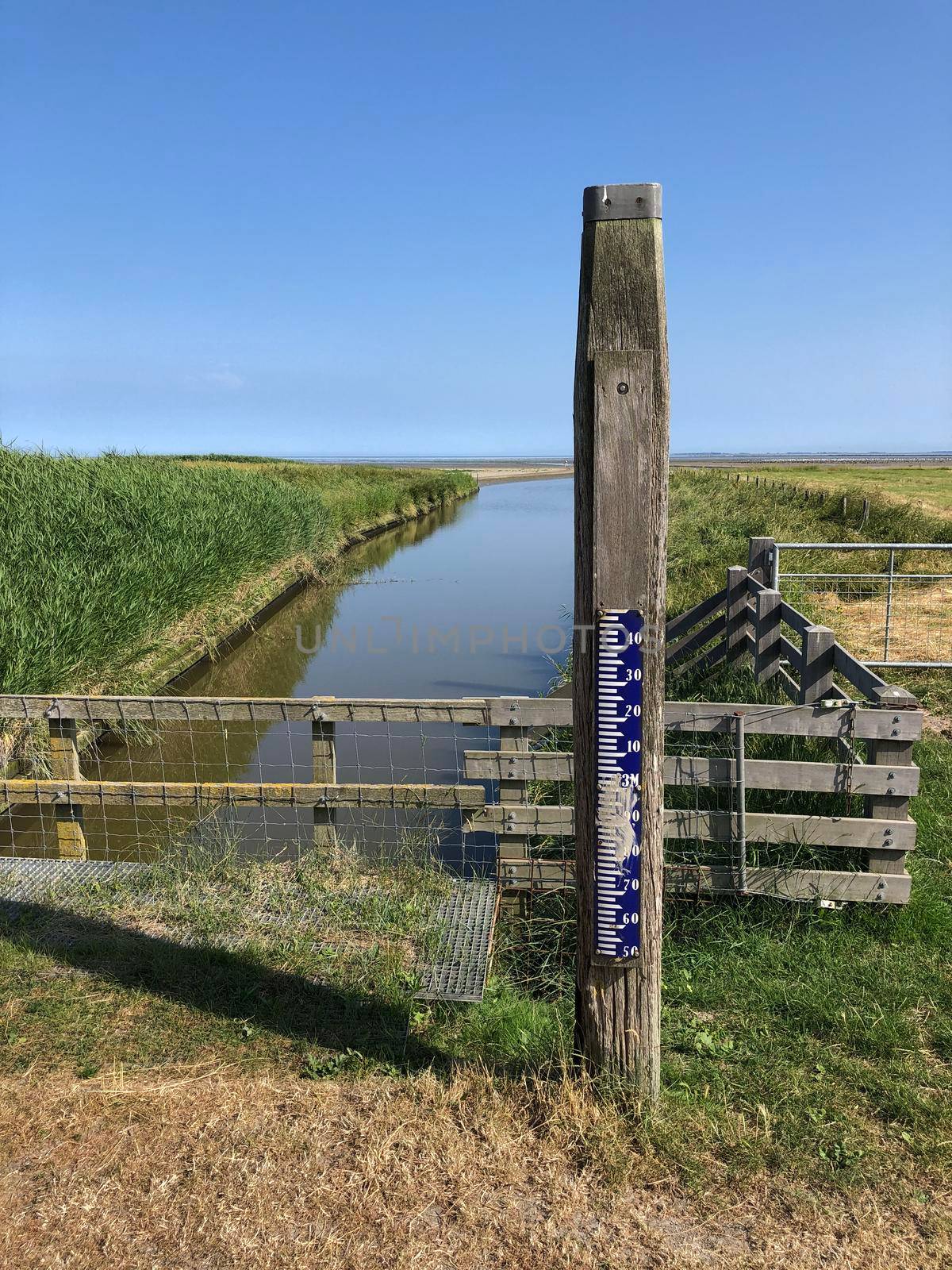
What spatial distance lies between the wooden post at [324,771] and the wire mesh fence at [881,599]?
16.1ft

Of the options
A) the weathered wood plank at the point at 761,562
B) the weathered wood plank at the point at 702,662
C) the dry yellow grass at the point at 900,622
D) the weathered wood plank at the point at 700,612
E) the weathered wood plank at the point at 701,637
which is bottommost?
the dry yellow grass at the point at 900,622

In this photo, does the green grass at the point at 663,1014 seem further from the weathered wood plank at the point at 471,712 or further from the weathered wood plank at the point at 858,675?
the weathered wood plank at the point at 858,675

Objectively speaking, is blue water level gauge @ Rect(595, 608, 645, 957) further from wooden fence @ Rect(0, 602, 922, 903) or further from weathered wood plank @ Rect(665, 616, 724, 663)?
weathered wood plank @ Rect(665, 616, 724, 663)

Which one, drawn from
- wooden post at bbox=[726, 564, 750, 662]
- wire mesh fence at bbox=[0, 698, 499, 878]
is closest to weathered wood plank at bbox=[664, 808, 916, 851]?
wire mesh fence at bbox=[0, 698, 499, 878]

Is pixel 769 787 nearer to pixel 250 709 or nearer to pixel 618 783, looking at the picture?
pixel 618 783

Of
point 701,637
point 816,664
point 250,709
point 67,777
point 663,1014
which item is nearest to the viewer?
point 663,1014

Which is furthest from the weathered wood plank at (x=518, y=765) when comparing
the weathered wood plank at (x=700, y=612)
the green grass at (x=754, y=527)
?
the green grass at (x=754, y=527)

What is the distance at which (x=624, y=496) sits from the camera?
2.99 meters

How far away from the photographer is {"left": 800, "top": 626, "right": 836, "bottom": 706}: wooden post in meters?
6.04

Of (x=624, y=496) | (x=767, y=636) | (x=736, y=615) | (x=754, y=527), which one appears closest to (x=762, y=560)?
(x=736, y=615)

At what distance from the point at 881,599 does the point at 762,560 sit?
23.6 ft

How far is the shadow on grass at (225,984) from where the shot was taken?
375 cm

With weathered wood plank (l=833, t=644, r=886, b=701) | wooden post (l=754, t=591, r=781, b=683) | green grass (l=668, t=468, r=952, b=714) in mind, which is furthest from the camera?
green grass (l=668, t=468, r=952, b=714)

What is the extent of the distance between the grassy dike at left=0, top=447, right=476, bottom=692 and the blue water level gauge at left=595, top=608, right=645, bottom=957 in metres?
7.24
